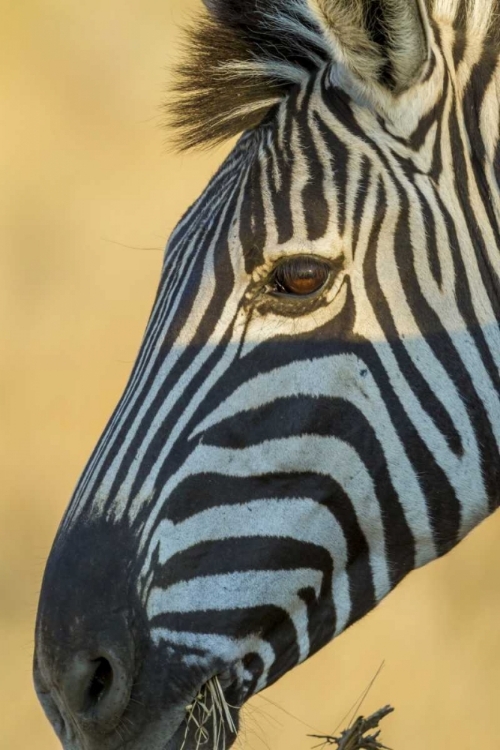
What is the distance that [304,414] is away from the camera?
3109 mm

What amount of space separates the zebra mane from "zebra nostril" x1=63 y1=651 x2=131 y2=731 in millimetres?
1999

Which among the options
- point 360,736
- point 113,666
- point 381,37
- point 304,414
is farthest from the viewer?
point 360,736

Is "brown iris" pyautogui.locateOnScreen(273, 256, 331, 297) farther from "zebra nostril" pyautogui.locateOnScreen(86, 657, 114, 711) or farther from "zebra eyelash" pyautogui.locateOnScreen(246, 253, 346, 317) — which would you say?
"zebra nostril" pyautogui.locateOnScreen(86, 657, 114, 711)

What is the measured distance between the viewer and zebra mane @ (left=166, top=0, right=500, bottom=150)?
325 cm

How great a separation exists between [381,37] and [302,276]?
2.66 ft

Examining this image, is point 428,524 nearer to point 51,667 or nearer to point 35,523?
point 51,667

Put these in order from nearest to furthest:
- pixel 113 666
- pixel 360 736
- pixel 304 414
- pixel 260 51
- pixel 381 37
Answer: pixel 113 666, pixel 304 414, pixel 381 37, pixel 360 736, pixel 260 51

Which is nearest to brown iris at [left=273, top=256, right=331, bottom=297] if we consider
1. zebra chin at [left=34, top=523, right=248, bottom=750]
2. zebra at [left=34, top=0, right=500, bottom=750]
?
zebra at [left=34, top=0, right=500, bottom=750]

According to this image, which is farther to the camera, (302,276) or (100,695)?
(302,276)

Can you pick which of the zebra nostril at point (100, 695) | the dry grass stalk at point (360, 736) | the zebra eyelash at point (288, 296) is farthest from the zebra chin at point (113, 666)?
the zebra eyelash at point (288, 296)

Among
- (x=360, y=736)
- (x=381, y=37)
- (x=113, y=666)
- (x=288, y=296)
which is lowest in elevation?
(x=360, y=736)

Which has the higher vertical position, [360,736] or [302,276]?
[302,276]

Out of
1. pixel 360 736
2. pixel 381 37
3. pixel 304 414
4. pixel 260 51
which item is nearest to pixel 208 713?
pixel 360 736

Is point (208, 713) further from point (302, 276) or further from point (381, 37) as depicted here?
point (381, 37)
